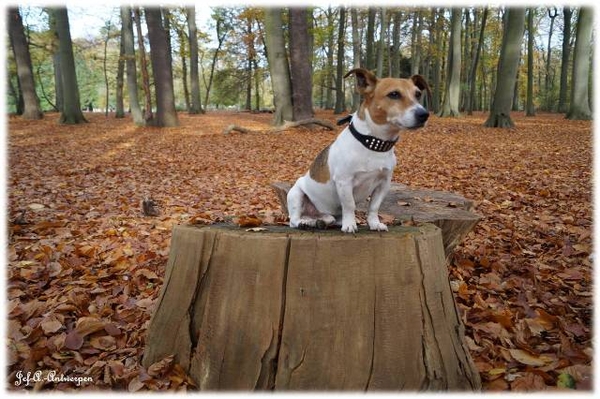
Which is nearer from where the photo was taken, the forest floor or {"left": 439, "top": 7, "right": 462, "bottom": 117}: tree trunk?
the forest floor

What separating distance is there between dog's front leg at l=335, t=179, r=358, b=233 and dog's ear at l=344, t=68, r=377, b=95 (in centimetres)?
72

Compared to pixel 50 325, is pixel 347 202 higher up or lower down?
higher up

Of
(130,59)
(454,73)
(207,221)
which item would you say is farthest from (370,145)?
(454,73)

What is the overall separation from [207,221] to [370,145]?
4.92 ft

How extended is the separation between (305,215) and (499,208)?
13.7 ft

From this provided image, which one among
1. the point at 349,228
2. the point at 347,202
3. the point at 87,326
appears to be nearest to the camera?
the point at 349,228

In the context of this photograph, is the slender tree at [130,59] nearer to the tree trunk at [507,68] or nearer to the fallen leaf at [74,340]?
the tree trunk at [507,68]

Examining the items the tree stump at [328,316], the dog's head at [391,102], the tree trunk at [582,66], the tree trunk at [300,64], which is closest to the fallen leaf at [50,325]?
the tree stump at [328,316]

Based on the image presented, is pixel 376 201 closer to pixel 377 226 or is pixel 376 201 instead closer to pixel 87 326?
pixel 377 226

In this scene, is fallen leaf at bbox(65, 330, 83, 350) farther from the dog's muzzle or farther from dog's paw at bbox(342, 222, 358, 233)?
the dog's muzzle

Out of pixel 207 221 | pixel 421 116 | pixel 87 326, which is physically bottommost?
pixel 87 326

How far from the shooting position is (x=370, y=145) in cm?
301

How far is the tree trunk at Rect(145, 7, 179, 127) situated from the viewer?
55.8 feet

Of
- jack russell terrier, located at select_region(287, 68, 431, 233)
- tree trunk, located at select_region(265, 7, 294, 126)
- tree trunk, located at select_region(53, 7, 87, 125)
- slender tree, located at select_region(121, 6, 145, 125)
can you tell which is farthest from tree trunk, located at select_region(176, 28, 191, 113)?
jack russell terrier, located at select_region(287, 68, 431, 233)
